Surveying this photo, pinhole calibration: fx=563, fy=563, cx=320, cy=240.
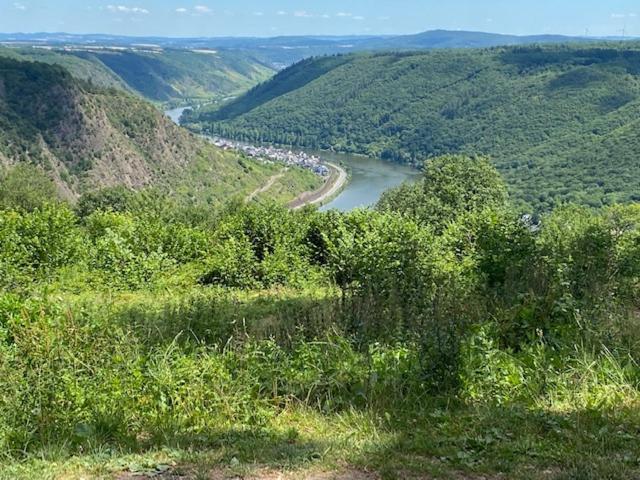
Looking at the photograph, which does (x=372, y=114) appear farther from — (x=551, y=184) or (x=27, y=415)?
(x=27, y=415)

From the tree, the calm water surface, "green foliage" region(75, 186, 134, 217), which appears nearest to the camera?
the tree

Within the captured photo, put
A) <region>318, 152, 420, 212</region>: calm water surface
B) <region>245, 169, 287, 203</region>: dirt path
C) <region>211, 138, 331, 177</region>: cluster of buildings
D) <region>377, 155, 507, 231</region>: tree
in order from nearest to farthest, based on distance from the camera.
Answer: <region>377, 155, 507, 231</region>: tree, <region>318, 152, 420, 212</region>: calm water surface, <region>245, 169, 287, 203</region>: dirt path, <region>211, 138, 331, 177</region>: cluster of buildings

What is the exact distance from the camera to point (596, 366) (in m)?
4.23

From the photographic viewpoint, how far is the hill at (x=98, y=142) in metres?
77.8

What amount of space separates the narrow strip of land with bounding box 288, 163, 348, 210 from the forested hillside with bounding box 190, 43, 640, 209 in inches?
1035

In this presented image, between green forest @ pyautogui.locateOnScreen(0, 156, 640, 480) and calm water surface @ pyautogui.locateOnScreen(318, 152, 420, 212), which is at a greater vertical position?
green forest @ pyautogui.locateOnScreen(0, 156, 640, 480)

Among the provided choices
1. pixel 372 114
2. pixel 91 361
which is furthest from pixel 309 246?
pixel 372 114

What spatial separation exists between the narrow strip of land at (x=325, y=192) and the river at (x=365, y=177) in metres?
1.36

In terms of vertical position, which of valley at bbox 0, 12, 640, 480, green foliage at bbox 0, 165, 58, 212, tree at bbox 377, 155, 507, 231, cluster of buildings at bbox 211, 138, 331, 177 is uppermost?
valley at bbox 0, 12, 640, 480

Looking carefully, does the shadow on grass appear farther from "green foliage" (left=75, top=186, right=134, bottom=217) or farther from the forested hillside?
the forested hillside

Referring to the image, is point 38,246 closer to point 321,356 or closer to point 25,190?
point 321,356

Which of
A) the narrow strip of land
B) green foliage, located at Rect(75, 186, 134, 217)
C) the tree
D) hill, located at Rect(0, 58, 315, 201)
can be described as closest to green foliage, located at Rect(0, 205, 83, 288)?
the tree

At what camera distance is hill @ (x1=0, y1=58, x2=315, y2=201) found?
77.8 m

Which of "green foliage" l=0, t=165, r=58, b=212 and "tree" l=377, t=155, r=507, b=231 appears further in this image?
"green foliage" l=0, t=165, r=58, b=212
